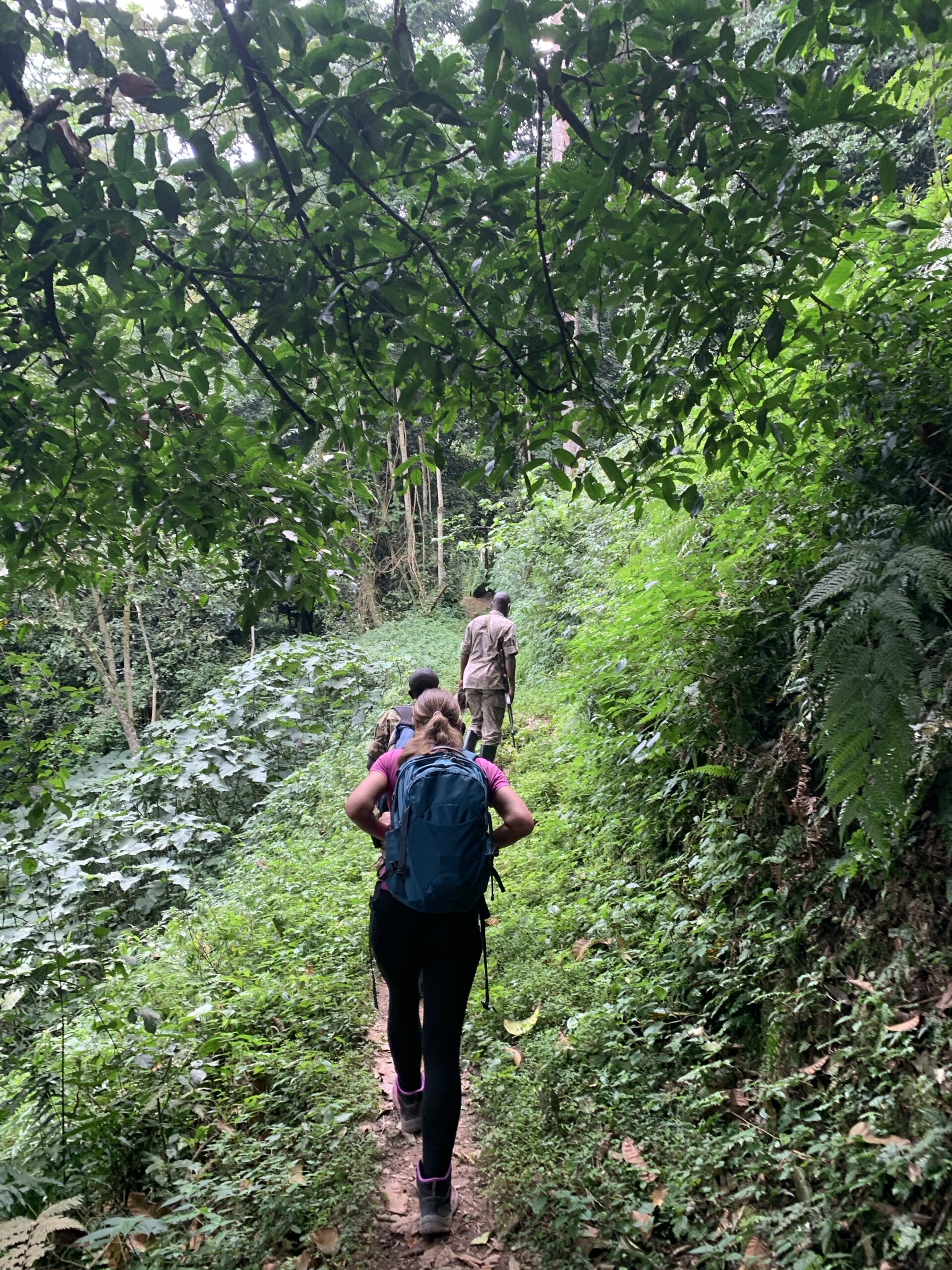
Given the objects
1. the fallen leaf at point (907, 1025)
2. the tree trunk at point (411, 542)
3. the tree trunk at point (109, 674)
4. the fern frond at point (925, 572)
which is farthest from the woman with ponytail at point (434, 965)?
the tree trunk at point (411, 542)

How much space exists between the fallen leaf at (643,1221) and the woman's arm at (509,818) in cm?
144

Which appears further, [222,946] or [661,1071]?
[222,946]

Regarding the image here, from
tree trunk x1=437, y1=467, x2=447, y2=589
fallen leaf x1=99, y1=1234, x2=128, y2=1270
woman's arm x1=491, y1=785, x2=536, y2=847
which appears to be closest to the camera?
fallen leaf x1=99, y1=1234, x2=128, y2=1270

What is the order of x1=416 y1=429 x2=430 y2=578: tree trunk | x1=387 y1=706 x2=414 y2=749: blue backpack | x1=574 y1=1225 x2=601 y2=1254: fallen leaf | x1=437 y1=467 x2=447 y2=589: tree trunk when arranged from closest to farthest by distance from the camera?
x1=574 y1=1225 x2=601 y2=1254: fallen leaf < x1=387 y1=706 x2=414 y2=749: blue backpack < x1=437 y1=467 x2=447 y2=589: tree trunk < x1=416 y1=429 x2=430 y2=578: tree trunk

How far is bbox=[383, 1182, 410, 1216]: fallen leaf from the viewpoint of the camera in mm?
3305

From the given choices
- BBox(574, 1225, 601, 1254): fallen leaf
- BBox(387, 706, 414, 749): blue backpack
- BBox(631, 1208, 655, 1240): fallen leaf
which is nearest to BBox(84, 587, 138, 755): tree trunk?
BBox(387, 706, 414, 749): blue backpack

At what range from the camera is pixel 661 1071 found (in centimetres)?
→ 356

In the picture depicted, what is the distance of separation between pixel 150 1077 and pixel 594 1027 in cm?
220

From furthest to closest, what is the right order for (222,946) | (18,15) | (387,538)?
(387,538) → (222,946) → (18,15)

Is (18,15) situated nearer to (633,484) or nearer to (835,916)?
(633,484)

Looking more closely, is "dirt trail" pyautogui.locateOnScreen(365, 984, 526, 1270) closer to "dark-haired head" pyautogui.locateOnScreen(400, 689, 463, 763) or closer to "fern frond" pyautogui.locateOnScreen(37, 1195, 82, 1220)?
"fern frond" pyautogui.locateOnScreen(37, 1195, 82, 1220)

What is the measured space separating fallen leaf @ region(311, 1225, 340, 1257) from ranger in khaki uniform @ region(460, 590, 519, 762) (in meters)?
5.58

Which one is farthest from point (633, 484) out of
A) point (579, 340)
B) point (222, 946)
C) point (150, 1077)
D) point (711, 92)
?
point (222, 946)

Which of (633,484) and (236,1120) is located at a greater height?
(633,484)
